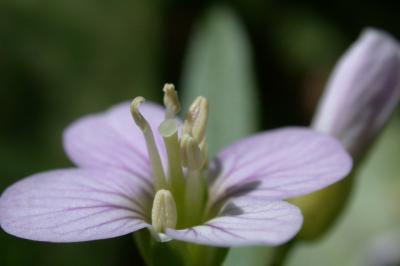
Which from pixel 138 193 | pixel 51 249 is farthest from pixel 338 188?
pixel 51 249

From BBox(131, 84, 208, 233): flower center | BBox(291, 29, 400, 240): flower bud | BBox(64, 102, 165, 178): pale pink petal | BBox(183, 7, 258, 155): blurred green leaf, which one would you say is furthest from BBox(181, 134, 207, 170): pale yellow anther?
BBox(183, 7, 258, 155): blurred green leaf

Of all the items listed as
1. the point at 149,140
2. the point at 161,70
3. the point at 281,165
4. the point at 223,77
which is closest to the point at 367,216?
the point at 223,77

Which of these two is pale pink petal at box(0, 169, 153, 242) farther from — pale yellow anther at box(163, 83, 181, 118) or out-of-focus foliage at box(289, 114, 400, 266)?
out-of-focus foliage at box(289, 114, 400, 266)

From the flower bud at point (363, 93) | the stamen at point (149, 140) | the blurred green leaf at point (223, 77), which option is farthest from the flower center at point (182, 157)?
the blurred green leaf at point (223, 77)

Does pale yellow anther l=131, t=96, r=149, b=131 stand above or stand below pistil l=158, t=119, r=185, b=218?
above

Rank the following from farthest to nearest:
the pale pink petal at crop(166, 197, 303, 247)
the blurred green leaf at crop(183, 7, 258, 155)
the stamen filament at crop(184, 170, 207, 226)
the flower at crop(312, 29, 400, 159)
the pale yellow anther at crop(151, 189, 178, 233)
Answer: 1. the blurred green leaf at crop(183, 7, 258, 155)
2. the flower at crop(312, 29, 400, 159)
3. the stamen filament at crop(184, 170, 207, 226)
4. the pale yellow anther at crop(151, 189, 178, 233)
5. the pale pink petal at crop(166, 197, 303, 247)

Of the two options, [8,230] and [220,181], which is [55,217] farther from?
[220,181]

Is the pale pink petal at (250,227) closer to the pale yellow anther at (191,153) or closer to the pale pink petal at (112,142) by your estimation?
the pale yellow anther at (191,153)

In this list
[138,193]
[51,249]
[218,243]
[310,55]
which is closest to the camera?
[218,243]
